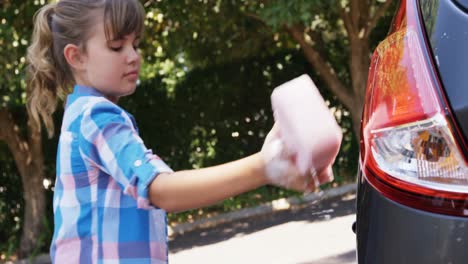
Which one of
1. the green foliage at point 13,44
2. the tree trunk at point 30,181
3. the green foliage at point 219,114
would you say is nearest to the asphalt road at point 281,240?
the green foliage at point 219,114

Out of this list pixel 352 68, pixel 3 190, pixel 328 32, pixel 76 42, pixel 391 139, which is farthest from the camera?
pixel 328 32

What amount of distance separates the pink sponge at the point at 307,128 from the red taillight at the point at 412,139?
435 millimetres

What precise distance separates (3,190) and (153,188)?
25.9 ft

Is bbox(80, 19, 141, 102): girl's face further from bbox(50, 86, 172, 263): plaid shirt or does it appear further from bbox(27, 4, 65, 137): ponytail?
bbox(27, 4, 65, 137): ponytail

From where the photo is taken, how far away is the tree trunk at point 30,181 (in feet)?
28.7

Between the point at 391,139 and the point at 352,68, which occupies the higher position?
the point at 391,139

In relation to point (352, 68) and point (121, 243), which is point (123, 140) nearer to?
point (121, 243)

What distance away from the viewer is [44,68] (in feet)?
7.19

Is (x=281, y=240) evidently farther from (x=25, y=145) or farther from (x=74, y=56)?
(x=74, y=56)

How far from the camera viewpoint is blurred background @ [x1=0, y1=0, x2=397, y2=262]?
8.89 m

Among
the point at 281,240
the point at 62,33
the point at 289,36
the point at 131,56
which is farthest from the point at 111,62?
the point at 289,36

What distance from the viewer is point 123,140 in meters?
1.75

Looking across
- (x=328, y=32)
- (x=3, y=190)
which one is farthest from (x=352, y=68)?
(x=3, y=190)

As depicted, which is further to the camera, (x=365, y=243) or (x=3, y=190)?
(x=3, y=190)
